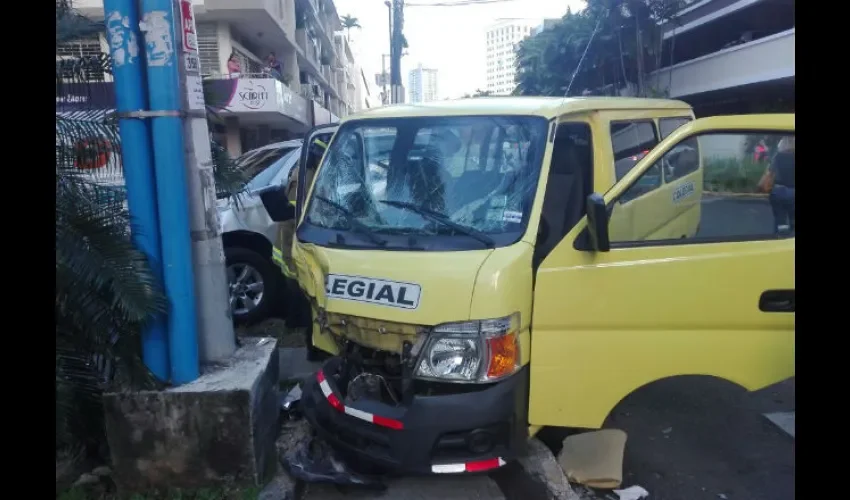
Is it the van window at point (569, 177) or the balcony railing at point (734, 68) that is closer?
the van window at point (569, 177)

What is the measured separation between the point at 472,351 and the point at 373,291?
0.59 meters

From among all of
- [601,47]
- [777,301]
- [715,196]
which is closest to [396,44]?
[601,47]

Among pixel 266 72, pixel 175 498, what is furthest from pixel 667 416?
pixel 266 72

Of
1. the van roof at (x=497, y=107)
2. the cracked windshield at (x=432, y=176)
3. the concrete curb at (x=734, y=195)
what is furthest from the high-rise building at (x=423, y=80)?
the concrete curb at (x=734, y=195)

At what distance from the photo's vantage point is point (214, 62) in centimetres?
2103

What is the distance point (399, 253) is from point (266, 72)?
66.4 feet

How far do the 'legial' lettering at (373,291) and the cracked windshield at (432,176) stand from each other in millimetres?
398

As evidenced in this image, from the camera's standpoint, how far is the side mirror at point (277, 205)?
468 centimetres

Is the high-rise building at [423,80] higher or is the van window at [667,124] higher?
the high-rise building at [423,80]

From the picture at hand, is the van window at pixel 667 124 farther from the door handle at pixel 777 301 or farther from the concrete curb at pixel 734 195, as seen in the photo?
the door handle at pixel 777 301

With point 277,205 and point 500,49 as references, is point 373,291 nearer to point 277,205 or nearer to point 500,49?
point 277,205

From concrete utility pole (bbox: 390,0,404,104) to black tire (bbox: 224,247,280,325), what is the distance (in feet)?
45.0

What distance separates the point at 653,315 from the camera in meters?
3.13
